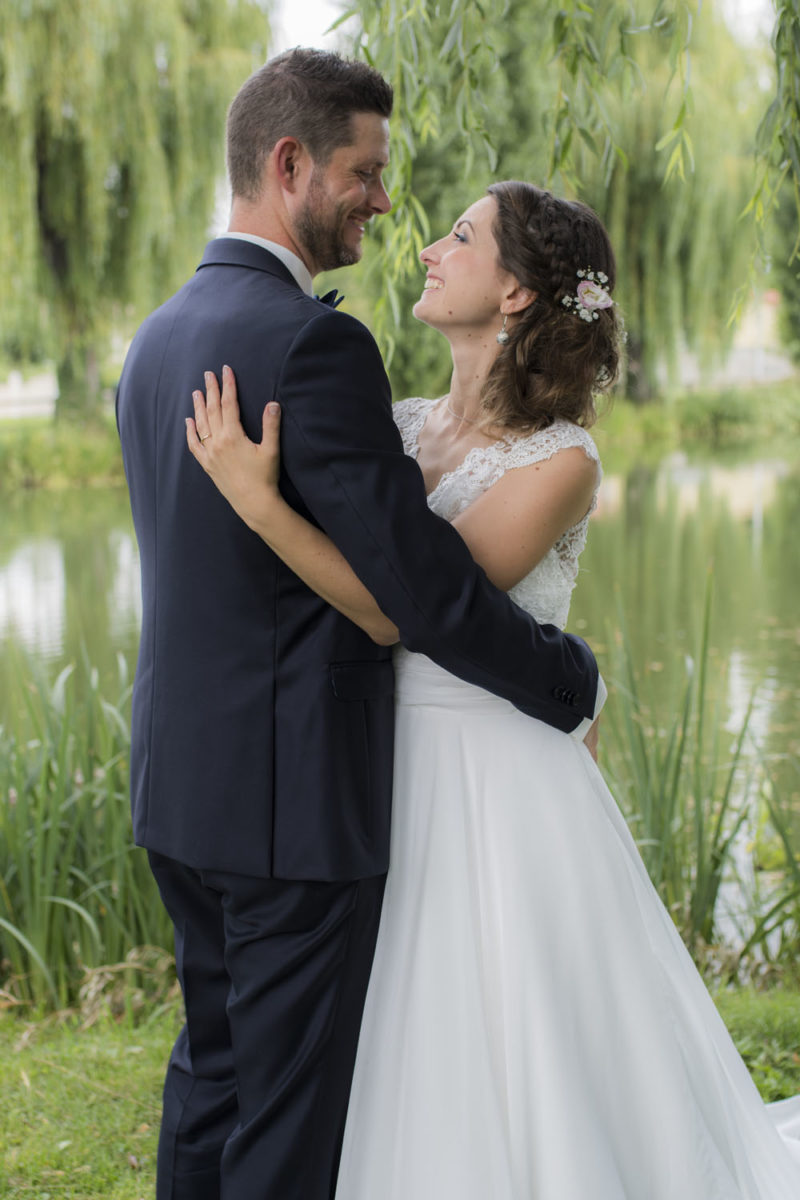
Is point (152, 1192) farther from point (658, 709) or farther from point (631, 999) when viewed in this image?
point (658, 709)

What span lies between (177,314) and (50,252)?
33.9ft

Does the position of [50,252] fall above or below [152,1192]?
above

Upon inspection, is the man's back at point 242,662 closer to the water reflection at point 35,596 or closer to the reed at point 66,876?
the reed at point 66,876

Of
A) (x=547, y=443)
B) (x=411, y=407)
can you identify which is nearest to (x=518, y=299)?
(x=547, y=443)

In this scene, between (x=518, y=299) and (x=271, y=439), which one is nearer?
(x=271, y=439)

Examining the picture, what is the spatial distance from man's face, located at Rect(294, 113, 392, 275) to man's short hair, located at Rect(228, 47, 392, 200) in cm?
2

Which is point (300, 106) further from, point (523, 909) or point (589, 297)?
point (523, 909)

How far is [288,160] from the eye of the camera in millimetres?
1624

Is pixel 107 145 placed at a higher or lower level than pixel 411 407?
higher

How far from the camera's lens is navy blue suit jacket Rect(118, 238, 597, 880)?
150 centimetres

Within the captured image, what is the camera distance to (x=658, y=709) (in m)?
5.52

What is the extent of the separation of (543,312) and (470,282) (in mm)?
129

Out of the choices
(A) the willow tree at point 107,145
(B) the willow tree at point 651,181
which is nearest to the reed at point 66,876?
(B) the willow tree at point 651,181

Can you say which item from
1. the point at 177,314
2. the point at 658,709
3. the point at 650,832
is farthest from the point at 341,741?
the point at 658,709
